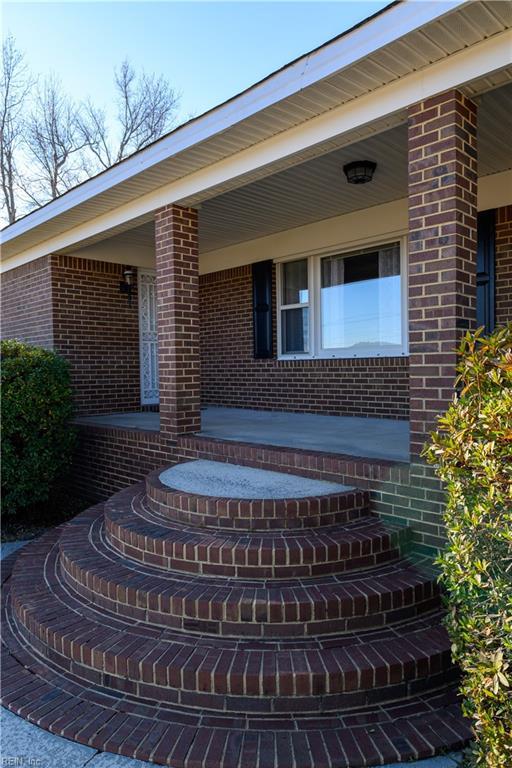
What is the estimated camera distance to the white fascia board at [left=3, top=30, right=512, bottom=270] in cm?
291

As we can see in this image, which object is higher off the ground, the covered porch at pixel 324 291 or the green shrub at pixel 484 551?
the covered porch at pixel 324 291

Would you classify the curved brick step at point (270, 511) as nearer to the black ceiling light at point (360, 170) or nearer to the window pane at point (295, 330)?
the black ceiling light at point (360, 170)

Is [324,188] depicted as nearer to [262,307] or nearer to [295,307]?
[295,307]

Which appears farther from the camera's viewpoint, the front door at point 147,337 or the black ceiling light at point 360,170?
the front door at point 147,337

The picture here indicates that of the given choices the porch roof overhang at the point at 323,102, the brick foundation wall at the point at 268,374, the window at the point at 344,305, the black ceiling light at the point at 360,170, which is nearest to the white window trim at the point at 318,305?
the window at the point at 344,305

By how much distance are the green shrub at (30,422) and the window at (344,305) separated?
3280 mm

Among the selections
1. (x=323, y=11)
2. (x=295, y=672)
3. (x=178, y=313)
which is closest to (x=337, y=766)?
(x=295, y=672)

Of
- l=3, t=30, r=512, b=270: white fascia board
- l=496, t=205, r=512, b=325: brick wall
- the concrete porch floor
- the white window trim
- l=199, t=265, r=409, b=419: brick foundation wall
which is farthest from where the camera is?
l=199, t=265, r=409, b=419: brick foundation wall

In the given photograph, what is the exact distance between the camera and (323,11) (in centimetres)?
549

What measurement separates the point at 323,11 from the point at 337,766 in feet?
21.2

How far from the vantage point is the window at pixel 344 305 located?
6.38 meters

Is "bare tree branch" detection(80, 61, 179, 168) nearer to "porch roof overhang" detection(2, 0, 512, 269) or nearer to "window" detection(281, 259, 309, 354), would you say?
"window" detection(281, 259, 309, 354)

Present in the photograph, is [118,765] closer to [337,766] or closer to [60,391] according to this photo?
[337,766]

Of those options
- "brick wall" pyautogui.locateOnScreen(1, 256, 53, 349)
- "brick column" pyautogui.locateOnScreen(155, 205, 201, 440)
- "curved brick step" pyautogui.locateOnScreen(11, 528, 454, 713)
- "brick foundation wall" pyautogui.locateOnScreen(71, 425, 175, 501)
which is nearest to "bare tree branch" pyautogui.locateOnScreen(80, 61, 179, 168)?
"brick wall" pyautogui.locateOnScreen(1, 256, 53, 349)
